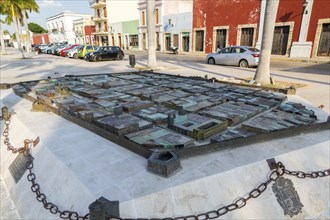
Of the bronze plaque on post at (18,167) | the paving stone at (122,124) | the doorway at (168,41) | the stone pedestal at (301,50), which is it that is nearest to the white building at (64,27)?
the doorway at (168,41)

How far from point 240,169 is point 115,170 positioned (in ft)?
4.71

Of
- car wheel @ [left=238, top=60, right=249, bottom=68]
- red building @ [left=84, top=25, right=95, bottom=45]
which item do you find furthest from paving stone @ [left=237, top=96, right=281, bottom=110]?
red building @ [left=84, top=25, right=95, bottom=45]

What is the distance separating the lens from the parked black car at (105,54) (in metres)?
20.9

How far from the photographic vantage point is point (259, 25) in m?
23.7

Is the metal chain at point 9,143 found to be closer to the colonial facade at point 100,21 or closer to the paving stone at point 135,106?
the paving stone at point 135,106

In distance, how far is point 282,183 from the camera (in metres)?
2.75

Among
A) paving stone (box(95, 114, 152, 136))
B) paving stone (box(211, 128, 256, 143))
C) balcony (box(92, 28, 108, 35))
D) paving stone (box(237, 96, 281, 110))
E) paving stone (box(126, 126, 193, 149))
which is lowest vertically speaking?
paving stone (box(237, 96, 281, 110))

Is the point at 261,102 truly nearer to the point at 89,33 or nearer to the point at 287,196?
the point at 287,196

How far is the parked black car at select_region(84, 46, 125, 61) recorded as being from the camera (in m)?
20.9

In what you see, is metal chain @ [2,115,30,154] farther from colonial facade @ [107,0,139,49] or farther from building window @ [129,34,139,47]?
building window @ [129,34,139,47]

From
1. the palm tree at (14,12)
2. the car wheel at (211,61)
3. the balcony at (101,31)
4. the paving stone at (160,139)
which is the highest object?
the palm tree at (14,12)

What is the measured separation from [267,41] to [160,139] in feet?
23.9

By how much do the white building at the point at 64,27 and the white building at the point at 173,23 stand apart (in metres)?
35.4

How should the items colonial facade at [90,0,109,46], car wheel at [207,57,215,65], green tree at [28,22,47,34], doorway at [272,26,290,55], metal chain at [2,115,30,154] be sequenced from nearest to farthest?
metal chain at [2,115,30,154] → car wheel at [207,57,215,65] → doorway at [272,26,290,55] → colonial facade at [90,0,109,46] → green tree at [28,22,47,34]
